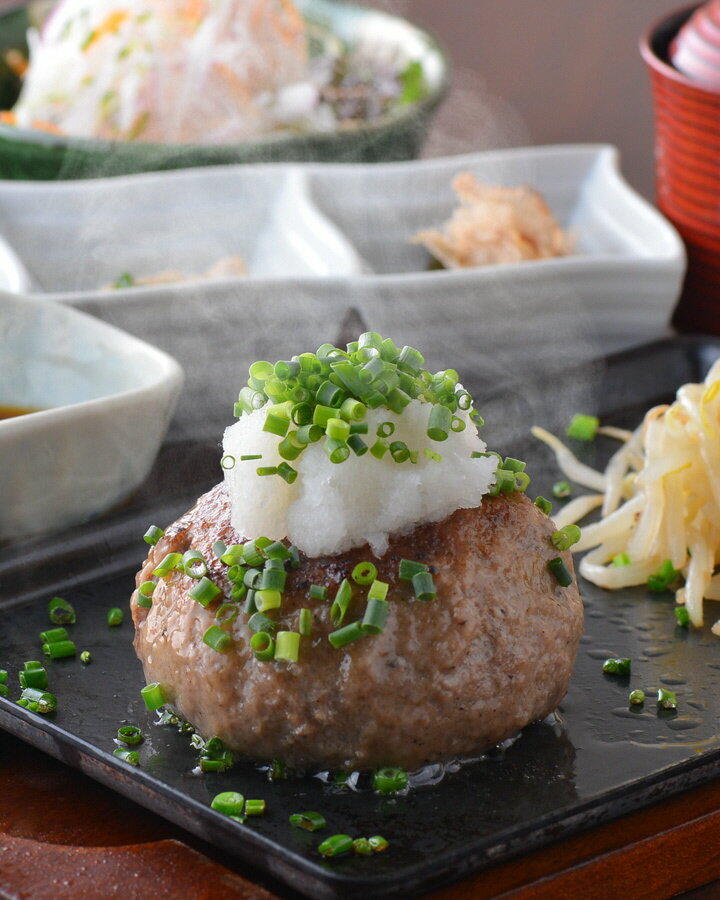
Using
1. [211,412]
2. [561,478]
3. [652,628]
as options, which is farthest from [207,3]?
[652,628]

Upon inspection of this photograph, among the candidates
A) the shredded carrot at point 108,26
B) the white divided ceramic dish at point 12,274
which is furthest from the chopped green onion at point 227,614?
the shredded carrot at point 108,26

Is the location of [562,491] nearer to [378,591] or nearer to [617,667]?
[617,667]

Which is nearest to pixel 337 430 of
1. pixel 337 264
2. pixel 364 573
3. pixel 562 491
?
pixel 364 573

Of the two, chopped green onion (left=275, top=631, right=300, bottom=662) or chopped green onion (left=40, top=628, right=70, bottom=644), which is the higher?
chopped green onion (left=275, top=631, right=300, bottom=662)

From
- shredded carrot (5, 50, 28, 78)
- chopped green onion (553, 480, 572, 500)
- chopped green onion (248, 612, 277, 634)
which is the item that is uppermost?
chopped green onion (248, 612, 277, 634)

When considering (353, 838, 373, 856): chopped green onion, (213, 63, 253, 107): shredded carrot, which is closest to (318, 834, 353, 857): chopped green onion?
(353, 838, 373, 856): chopped green onion

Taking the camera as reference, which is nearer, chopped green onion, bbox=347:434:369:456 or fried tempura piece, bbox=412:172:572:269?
chopped green onion, bbox=347:434:369:456

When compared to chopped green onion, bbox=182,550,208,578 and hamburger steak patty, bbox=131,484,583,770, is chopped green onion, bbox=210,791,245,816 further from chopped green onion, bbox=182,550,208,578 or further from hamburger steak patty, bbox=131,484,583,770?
chopped green onion, bbox=182,550,208,578
